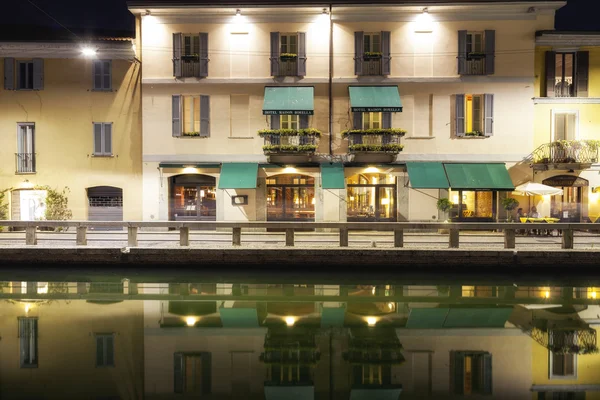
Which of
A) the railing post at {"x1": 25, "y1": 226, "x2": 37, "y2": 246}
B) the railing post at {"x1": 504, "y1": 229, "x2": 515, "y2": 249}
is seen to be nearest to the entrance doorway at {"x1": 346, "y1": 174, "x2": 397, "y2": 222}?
the railing post at {"x1": 504, "y1": 229, "x2": 515, "y2": 249}

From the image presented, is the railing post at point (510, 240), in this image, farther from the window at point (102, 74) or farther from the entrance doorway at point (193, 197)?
the window at point (102, 74)

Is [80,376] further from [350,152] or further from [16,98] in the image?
[16,98]

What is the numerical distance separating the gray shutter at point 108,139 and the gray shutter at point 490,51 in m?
18.3

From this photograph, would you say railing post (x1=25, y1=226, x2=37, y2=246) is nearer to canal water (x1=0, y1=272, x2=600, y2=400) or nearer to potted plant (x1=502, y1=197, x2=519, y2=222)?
canal water (x1=0, y1=272, x2=600, y2=400)

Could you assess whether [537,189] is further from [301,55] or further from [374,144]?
[301,55]

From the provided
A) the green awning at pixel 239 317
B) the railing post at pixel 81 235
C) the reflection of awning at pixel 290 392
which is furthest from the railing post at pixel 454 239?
the railing post at pixel 81 235

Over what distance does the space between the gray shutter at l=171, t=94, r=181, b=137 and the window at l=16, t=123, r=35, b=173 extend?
709 cm

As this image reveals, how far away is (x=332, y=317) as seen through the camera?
11.6 metres

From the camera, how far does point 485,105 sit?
21.2 m

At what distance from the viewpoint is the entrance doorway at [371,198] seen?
858 inches

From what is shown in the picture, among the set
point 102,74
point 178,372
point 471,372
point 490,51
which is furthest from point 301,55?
point 471,372

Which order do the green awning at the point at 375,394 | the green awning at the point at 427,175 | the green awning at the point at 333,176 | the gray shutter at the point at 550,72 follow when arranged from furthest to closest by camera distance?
the gray shutter at the point at 550,72 → the green awning at the point at 333,176 → the green awning at the point at 427,175 → the green awning at the point at 375,394

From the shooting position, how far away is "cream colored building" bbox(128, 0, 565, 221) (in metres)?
21.1

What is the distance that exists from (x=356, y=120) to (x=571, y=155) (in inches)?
386
